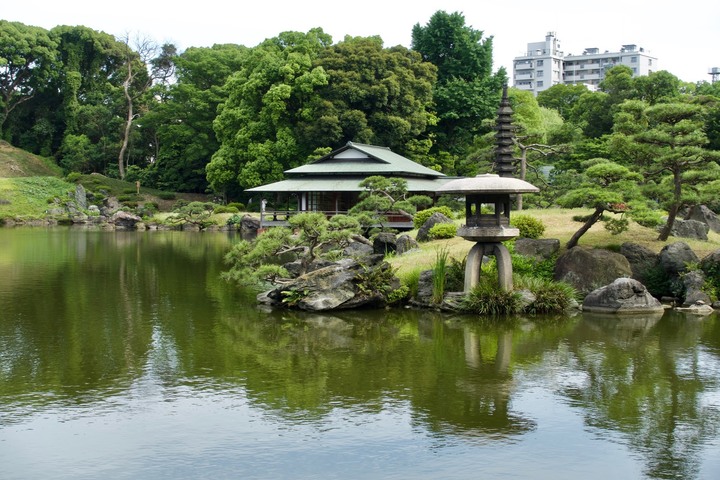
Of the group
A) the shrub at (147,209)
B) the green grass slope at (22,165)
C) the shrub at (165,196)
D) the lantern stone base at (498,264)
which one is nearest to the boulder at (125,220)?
the shrub at (147,209)

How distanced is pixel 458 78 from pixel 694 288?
3983 cm

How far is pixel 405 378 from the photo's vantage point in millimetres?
11430

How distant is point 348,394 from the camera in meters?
10.5

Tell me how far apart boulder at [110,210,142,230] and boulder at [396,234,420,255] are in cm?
3207

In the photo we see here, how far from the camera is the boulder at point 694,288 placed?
58.4ft

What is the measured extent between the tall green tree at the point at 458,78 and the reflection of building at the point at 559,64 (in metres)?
68.6

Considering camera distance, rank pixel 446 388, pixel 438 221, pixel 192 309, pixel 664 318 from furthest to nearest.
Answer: pixel 438 221 < pixel 192 309 < pixel 664 318 < pixel 446 388

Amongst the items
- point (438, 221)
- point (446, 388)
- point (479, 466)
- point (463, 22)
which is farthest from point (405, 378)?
point (463, 22)

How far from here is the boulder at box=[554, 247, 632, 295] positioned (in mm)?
18312

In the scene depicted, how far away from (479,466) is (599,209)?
502 inches

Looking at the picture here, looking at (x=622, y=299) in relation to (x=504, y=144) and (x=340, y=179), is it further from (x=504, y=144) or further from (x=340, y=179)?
(x=340, y=179)

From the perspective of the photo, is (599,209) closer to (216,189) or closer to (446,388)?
(446,388)

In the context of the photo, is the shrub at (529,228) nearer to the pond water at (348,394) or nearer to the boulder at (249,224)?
the pond water at (348,394)

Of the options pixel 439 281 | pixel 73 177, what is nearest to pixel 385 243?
pixel 439 281
